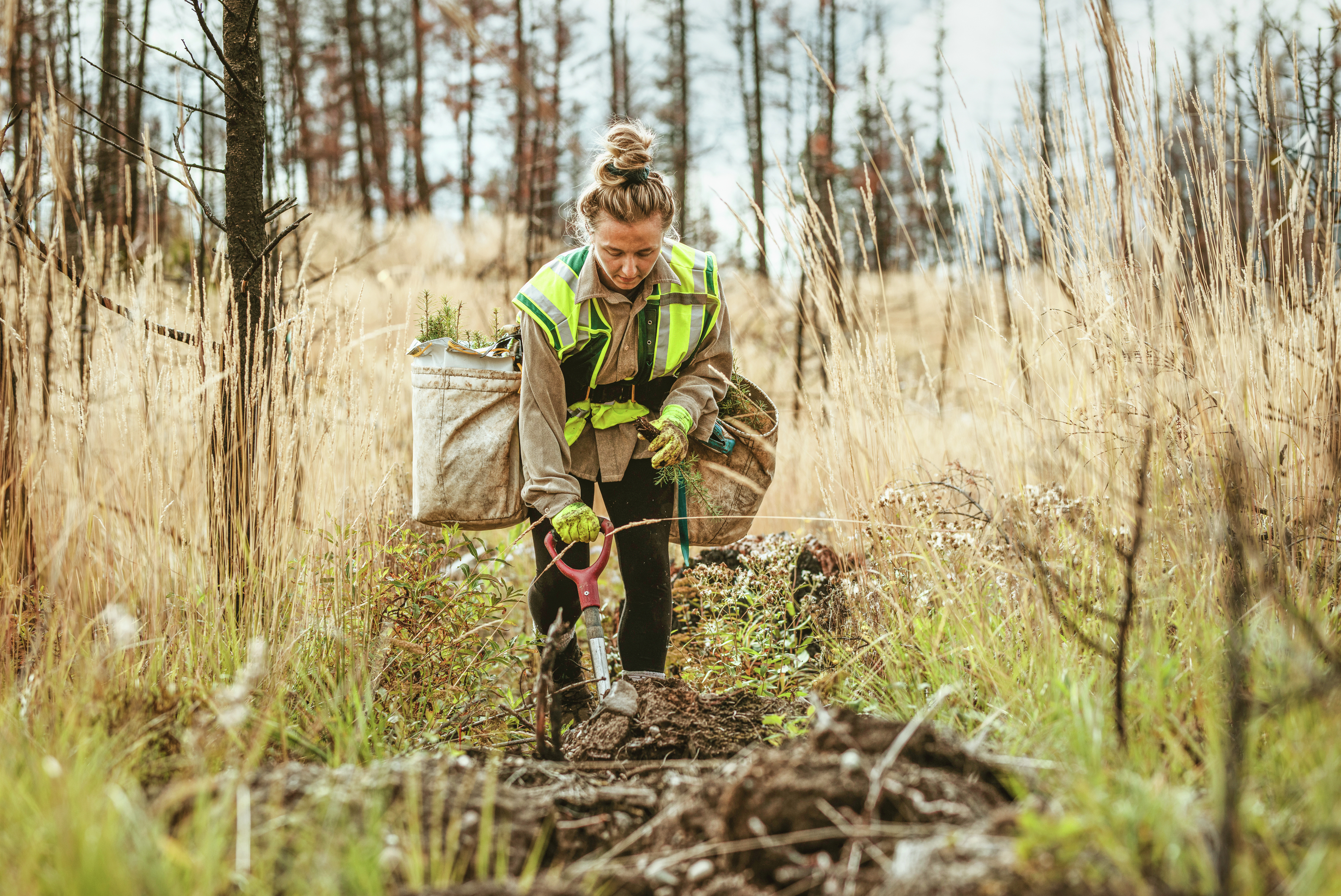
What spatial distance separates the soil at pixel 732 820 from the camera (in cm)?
107

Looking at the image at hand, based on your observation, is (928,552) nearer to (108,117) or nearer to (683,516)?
(683,516)

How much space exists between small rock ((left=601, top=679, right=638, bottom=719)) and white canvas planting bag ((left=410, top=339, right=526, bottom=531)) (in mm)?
774

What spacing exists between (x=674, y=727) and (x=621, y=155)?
161cm

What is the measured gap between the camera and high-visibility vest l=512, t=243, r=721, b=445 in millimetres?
2459

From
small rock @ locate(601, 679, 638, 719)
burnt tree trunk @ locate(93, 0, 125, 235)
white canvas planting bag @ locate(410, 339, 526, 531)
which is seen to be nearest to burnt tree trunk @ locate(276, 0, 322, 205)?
burnt tree trunk @ locate(93, 0, 125, 235)

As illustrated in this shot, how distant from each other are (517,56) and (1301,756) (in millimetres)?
12249

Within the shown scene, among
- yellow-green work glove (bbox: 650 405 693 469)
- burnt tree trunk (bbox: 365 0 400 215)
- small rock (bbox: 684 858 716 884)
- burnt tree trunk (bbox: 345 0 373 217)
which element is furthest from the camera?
burnt tree trunk (bbox: 365 0 400 215)

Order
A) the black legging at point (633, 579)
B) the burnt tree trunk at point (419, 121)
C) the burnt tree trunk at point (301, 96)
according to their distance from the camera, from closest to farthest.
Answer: the black legging at point (633, 579) < the burnt tree trunk at point (301, 96) < the burnt tree trunk at point (419, 121)

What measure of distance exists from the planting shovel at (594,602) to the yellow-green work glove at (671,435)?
9.9 inches

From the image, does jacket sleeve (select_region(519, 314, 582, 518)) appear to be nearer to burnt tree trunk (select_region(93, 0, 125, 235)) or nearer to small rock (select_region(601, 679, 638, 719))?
small rock (select_region(601, 679, 638, 719))

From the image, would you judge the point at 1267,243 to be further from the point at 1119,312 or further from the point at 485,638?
the point at 485,638

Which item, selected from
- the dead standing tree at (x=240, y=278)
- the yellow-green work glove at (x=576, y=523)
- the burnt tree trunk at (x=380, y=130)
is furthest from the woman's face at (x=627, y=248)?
the burnt tree trunk at (x=380, y=130)

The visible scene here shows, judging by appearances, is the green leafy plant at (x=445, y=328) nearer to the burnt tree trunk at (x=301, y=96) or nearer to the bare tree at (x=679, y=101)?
the burnt tree trunk at (x=301, y=96)

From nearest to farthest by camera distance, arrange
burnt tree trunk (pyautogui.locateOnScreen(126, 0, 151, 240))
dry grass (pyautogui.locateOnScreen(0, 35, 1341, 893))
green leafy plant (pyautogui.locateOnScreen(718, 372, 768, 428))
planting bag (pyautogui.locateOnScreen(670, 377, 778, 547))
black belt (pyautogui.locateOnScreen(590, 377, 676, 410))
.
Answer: dry grass (pyautogui.locateOnScreen(0, 35, 1341, 893)), black belt (pyautogui.locateOnScreen(590, 377, 676, 410)), planting bag (pyautogui.locateOnScreen(670, 377, 778, 547)), green leafy plant (pyautogui.locateOnScreen(718, 372, 768, 428)), burnt tree trunk (pyautogui.locateOnScreen(126, 0, 151, 240))
